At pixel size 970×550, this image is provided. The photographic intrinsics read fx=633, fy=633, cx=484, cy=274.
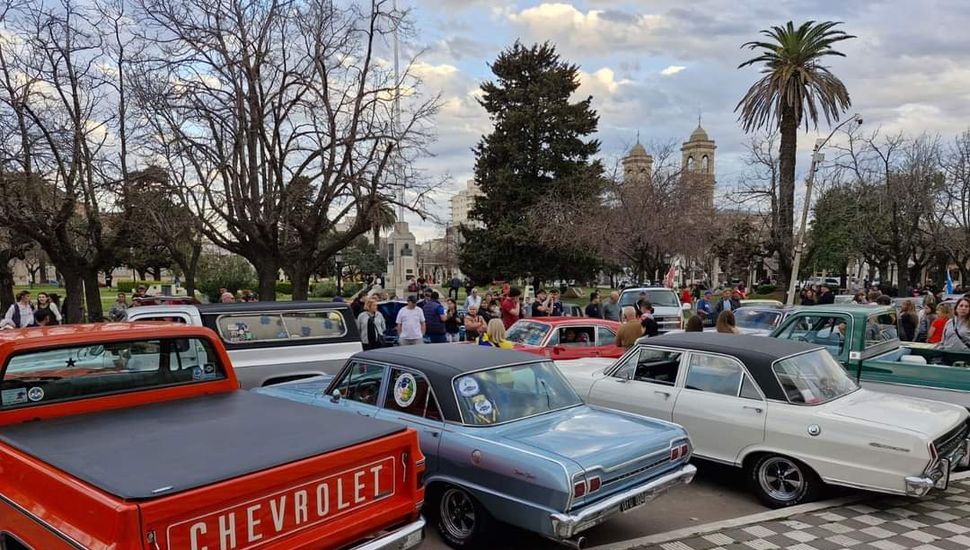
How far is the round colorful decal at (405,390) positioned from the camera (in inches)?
215

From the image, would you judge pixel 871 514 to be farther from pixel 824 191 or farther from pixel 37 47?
pixel 824 191

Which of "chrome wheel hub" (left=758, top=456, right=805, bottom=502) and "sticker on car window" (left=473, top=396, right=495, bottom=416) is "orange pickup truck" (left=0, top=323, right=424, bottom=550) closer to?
"sticker on car window" (left=473, top=396, right=495, bottom=416)

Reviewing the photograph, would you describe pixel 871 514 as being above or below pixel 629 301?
below

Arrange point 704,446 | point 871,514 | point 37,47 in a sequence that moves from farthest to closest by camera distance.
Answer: point 37,47 → point 704,446 → point 871,514

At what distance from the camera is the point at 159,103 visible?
16391 mm

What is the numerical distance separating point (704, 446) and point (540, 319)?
5245 millimetres

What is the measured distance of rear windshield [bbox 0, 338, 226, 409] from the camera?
13.6 ft

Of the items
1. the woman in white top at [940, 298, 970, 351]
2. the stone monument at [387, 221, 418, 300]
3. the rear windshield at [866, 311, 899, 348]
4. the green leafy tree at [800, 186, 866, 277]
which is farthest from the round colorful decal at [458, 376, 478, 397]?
the green leafy tree at [800, 186, 866, 277]

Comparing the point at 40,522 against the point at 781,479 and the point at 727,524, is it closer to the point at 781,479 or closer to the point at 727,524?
the point at 727,524

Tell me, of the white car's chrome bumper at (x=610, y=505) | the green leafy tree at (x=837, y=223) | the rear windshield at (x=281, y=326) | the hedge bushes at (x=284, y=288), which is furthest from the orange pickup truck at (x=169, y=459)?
the hedge bushes at (x=284, y=288)

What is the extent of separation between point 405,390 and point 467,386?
0.62m

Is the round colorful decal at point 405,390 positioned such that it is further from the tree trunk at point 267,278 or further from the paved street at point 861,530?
the tree trunk at point 267,278

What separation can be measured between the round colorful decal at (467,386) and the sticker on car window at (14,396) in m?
3.00

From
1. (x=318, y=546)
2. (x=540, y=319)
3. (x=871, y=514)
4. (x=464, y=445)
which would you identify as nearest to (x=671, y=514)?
(x=871, y=514)
